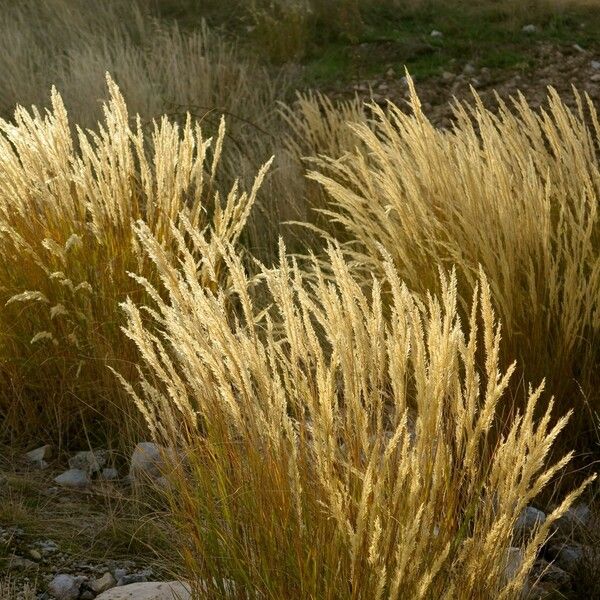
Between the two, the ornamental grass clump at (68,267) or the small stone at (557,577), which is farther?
the ornamental grass clump at (68,267)

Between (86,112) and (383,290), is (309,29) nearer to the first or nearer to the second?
(86,112)

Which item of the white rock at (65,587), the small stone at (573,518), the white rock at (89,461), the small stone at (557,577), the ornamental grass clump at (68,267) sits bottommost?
the small stone at (573,518)

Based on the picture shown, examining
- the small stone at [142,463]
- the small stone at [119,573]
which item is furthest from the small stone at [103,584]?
the small stone at [142,463]

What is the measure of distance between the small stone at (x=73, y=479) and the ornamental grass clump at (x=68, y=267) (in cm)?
15

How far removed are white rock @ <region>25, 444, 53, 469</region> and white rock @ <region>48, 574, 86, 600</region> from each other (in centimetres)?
72

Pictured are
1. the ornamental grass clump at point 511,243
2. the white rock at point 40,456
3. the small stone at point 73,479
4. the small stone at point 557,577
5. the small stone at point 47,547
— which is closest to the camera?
the small stone at point 557,577

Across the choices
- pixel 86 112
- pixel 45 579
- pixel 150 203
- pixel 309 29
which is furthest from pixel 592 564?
pixel 309 29

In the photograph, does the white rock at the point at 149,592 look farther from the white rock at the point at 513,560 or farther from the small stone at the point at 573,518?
the small stone at the point at 573,518

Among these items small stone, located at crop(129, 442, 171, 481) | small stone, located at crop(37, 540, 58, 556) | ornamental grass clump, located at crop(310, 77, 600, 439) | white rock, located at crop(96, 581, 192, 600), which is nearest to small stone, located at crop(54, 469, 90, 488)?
small stone, located at crop(129, 442, 171, 481)

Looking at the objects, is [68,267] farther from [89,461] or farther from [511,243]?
[511,243]

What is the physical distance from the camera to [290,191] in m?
4.87

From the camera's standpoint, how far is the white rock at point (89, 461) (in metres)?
3.21

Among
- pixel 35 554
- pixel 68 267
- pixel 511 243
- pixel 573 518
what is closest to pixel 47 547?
pixel 35 554

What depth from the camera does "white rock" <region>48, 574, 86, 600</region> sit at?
2.56 meters
